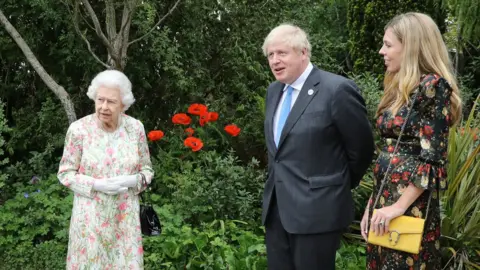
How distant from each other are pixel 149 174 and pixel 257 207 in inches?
72.5

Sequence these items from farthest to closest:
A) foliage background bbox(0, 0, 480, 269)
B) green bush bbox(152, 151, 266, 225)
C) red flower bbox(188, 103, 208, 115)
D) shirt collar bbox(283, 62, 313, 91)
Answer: red flower bbox(188, 103, 208, 115) → green bush bbox(152, 151, 266, 225) → foliage background bbox(0, 0, 480, 269) → shirt collar bbox(283, 62, 313, 91)

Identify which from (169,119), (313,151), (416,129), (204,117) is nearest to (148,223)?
(313,151)

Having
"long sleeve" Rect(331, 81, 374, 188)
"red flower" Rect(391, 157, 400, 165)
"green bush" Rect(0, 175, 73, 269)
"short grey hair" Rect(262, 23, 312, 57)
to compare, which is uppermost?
"short grey hair" Rect(262, 23, 312, 57)

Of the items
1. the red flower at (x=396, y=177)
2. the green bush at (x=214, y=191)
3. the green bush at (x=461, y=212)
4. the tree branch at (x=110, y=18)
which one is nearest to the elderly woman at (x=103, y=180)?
the green bush at (x=214, y=191)

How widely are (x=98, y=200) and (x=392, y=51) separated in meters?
1.88

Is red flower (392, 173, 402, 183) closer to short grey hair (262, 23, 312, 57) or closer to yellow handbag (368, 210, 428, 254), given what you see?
yellow handbag (368, 210, 428, 254)

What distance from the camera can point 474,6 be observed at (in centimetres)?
663

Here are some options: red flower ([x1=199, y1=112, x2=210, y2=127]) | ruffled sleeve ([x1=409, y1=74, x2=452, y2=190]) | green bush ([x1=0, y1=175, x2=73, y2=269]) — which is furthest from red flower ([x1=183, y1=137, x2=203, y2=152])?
ruffled sleeve ([x1=409, y1=74, x2=452, y2=190])

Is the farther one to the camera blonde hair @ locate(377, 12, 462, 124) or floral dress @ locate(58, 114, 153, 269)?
floral dress @ locate(58, 114, 153, 269)

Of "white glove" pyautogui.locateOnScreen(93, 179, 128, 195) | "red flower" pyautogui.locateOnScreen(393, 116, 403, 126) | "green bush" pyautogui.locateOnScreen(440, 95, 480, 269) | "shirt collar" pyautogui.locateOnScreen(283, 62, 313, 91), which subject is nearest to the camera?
"red flower" pyautogui.locateOnScreen(393, 116, 403, 126)

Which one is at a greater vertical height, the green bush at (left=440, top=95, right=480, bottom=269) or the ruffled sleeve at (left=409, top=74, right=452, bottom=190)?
the ruffled sleeve at (left=409, top=74, right=452, bottom=190)

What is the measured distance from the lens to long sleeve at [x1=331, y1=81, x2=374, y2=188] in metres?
2.86

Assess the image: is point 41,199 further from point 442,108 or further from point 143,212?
point 442,108

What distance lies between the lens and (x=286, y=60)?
2.93 meters
